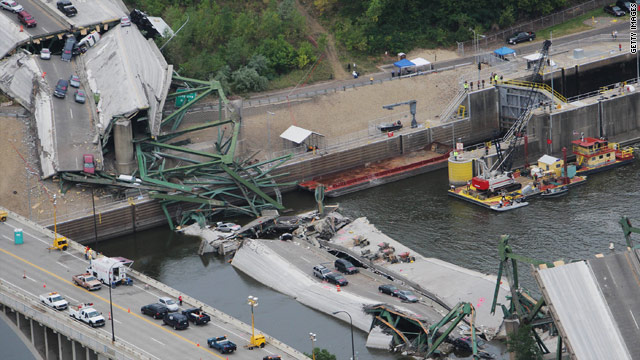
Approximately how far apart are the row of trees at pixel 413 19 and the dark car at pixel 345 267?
56.3 metres

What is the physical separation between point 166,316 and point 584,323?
32903mm

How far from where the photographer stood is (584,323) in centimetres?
9425

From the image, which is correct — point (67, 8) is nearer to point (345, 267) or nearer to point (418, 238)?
point (418, 238)

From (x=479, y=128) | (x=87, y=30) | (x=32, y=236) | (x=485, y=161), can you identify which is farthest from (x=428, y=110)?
(x=32, y=236)

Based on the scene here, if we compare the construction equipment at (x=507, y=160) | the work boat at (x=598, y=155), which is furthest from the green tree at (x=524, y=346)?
the work boat at (x=598, y=155)

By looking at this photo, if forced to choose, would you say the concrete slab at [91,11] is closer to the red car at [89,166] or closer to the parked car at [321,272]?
the red car at [89,166]

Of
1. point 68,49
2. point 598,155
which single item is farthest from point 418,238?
point 68,49

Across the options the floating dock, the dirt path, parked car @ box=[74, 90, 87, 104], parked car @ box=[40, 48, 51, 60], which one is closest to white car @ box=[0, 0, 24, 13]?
parked car @ box=[40, 48, 51, 60]

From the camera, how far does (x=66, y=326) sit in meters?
103

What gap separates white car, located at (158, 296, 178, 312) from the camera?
107 m

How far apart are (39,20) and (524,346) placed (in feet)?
275

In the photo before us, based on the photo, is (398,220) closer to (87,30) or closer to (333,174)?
(333,174)

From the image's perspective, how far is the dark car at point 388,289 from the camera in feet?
378

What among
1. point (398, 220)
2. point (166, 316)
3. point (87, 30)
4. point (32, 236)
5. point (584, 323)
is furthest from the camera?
point (87, 30)
